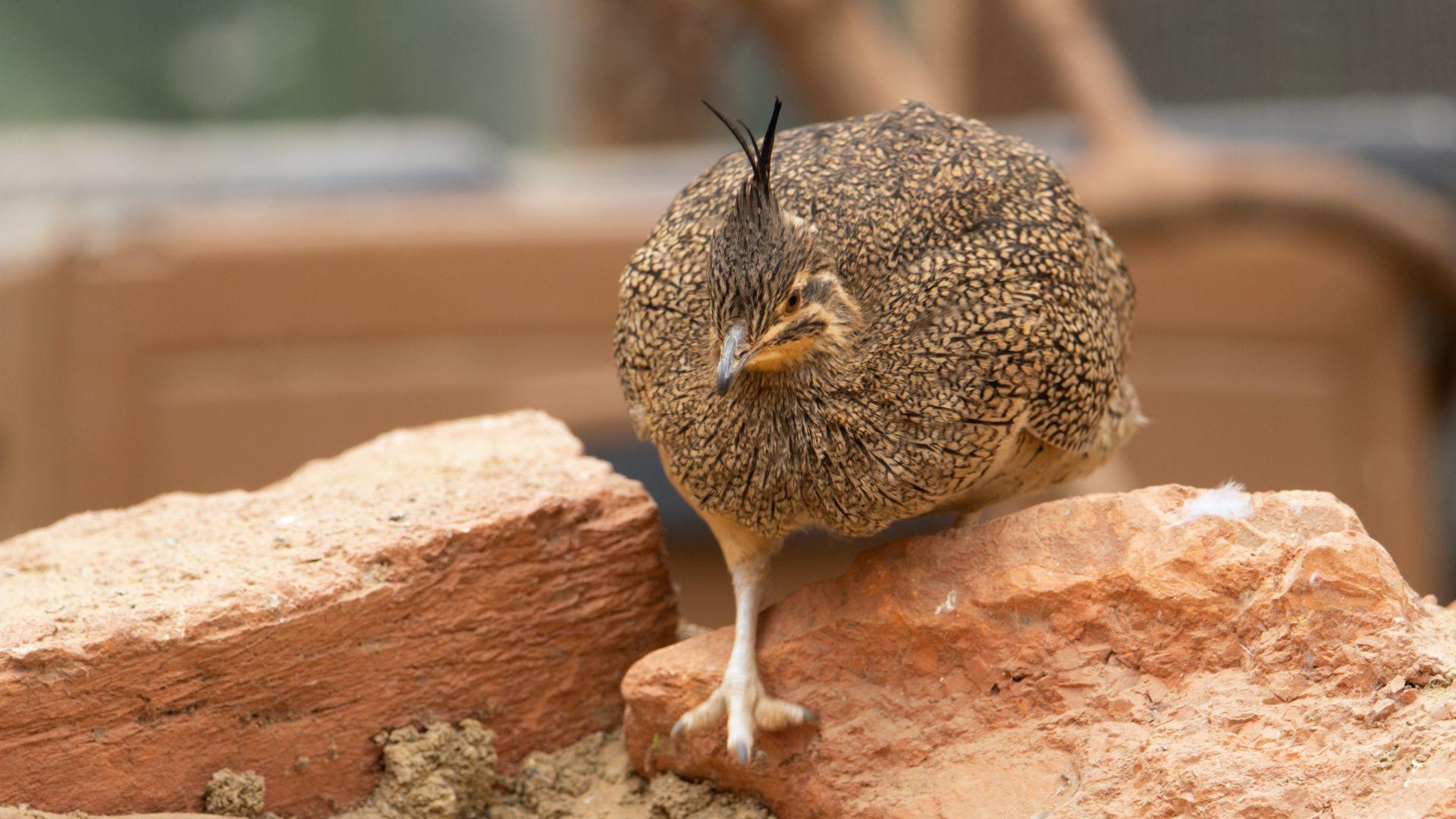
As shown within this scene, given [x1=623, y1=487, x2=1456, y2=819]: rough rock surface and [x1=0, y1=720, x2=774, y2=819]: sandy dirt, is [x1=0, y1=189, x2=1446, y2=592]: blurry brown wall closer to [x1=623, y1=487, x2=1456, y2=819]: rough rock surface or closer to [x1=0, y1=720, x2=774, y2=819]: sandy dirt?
[x1=0, y1=720, x2=774, y2=819]: sandy dirt

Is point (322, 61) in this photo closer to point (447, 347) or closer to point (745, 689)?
point (447, 347)

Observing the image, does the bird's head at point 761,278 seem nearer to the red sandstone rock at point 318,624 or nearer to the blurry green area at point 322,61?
the red sandstone rock at point 318,624

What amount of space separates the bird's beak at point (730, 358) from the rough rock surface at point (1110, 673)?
2.53ft

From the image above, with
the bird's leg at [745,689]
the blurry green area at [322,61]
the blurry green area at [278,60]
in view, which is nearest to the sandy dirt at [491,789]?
the bird's leg at [745,689]

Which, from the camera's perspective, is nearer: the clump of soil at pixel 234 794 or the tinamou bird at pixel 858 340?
the tinamou bird at pixel 858 340

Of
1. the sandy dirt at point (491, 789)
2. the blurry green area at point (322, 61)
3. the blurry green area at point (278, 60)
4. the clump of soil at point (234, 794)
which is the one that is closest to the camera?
the clump of soil at point (234, 794)

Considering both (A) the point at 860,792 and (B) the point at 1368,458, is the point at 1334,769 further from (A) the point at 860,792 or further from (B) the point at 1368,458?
(B) the point at 1368,458

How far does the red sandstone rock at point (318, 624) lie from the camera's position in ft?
10.1

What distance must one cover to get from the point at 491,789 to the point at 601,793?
26 cm

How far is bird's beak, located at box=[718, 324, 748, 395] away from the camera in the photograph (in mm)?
2785

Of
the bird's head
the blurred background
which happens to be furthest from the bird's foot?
the blurred background

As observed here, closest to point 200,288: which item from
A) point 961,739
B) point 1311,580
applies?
point 961,739

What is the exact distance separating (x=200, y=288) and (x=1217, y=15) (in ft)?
20.0

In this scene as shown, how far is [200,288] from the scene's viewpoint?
785 centimetres
